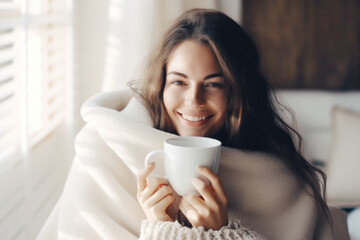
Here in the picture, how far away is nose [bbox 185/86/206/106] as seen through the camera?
0.95 meters

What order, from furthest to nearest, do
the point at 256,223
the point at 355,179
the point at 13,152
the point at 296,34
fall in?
1. the point at 296,34
2. the point at 355,179
3. the point at 13,152
4. the point at 256,223

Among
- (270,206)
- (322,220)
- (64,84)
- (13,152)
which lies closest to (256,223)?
(270,206)

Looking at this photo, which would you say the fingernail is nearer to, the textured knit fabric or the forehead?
the textured knit fabric

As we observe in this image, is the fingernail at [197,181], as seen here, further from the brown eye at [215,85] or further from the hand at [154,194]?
the brown eye at [215,85]

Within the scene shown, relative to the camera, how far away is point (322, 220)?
1.04m

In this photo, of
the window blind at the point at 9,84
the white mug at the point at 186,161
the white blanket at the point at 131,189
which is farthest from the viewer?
the window blind at the point at 9,84

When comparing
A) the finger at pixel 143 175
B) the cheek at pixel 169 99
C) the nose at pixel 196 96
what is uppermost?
the nose at pixel 196 96

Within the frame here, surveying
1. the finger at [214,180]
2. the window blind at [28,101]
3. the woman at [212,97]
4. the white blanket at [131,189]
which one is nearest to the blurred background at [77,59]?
the window blind at [28,101]

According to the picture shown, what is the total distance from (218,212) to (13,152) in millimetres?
721

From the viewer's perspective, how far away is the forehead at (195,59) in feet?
3.17

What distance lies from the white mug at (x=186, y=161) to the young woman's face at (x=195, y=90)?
169 millimetres

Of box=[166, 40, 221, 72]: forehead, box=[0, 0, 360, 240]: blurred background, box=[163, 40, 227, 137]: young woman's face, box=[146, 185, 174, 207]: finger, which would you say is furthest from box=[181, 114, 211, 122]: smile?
box=[0, 0, 360, 240]: blurred background

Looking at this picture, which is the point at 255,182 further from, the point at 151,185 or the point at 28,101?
the point at 28,101

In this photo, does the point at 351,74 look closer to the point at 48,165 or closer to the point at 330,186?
the point at 330,186
